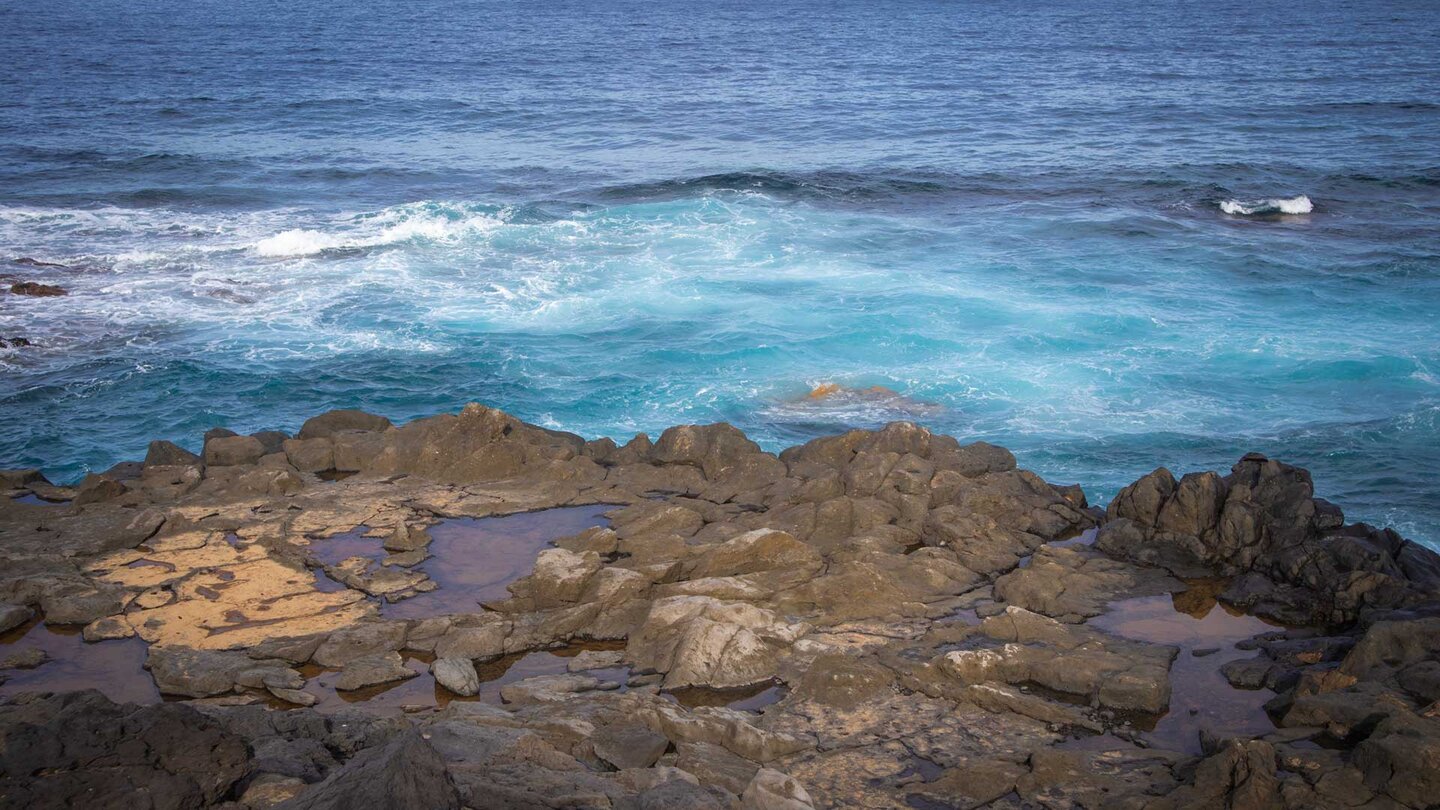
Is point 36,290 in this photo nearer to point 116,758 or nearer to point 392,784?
point 116,758

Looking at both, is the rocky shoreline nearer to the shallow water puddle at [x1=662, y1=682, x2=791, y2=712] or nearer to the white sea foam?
the shallow water puddle at [x1=662, y1=682, x2=791, y2=712]

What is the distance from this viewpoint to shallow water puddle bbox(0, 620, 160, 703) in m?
10.5

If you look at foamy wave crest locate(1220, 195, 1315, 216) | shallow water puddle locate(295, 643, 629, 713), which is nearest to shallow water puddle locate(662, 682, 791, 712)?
shallow water puddle locate(295, 643, 629, 713)

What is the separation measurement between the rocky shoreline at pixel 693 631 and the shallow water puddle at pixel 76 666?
3cm

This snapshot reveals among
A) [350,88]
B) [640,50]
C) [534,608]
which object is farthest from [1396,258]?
[640,50]

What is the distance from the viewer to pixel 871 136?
42.2 metres

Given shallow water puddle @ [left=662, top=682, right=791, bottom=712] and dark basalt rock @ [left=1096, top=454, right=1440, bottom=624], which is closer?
shallow water puddle @ [left=662, top=682, right=791, bottom=712]

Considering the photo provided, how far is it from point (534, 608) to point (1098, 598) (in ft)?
19.3

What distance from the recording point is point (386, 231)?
3023 centimetres

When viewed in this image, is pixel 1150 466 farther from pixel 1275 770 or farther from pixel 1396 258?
pixel 1396 258

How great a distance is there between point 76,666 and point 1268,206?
30814 mm

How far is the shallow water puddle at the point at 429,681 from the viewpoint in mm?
10180

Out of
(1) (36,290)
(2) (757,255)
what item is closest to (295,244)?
(1) (36,290)

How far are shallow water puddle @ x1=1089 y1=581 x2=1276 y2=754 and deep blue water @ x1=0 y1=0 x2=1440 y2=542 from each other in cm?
441
